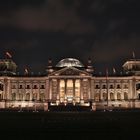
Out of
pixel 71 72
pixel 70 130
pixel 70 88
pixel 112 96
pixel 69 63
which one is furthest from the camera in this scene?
pixel 69 63

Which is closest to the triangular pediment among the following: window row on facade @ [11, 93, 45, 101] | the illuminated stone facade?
the illuminated stone facade

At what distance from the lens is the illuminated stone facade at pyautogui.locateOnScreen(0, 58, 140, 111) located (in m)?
126

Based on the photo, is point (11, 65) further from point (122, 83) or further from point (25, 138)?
point (25, 138)

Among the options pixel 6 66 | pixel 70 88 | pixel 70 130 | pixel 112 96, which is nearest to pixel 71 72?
pixel 70 88

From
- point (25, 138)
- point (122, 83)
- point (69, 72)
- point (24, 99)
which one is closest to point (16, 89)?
point (24, 99)

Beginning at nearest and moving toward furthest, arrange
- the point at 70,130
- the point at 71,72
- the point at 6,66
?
the point at 70,130
the point at 71,72
the point at 6,66

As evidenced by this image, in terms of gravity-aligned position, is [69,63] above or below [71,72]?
above

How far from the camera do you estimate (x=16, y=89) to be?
130 metres

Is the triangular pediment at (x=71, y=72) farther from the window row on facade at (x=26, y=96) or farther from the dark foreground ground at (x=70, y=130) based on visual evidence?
the dark foreground ground at (x=70, y=130)

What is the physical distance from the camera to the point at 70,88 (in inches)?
5032

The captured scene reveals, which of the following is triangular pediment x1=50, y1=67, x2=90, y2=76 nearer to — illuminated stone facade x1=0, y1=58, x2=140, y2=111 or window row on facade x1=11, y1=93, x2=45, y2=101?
→ illuminated stone facade x1=0, y1=58, x2=140, y2=111

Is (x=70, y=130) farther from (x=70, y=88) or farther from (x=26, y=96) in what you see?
(x=26, y=96)

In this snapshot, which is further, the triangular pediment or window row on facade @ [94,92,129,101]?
window row on facade @ [94,92,129,101]

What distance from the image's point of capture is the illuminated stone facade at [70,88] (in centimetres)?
12569
